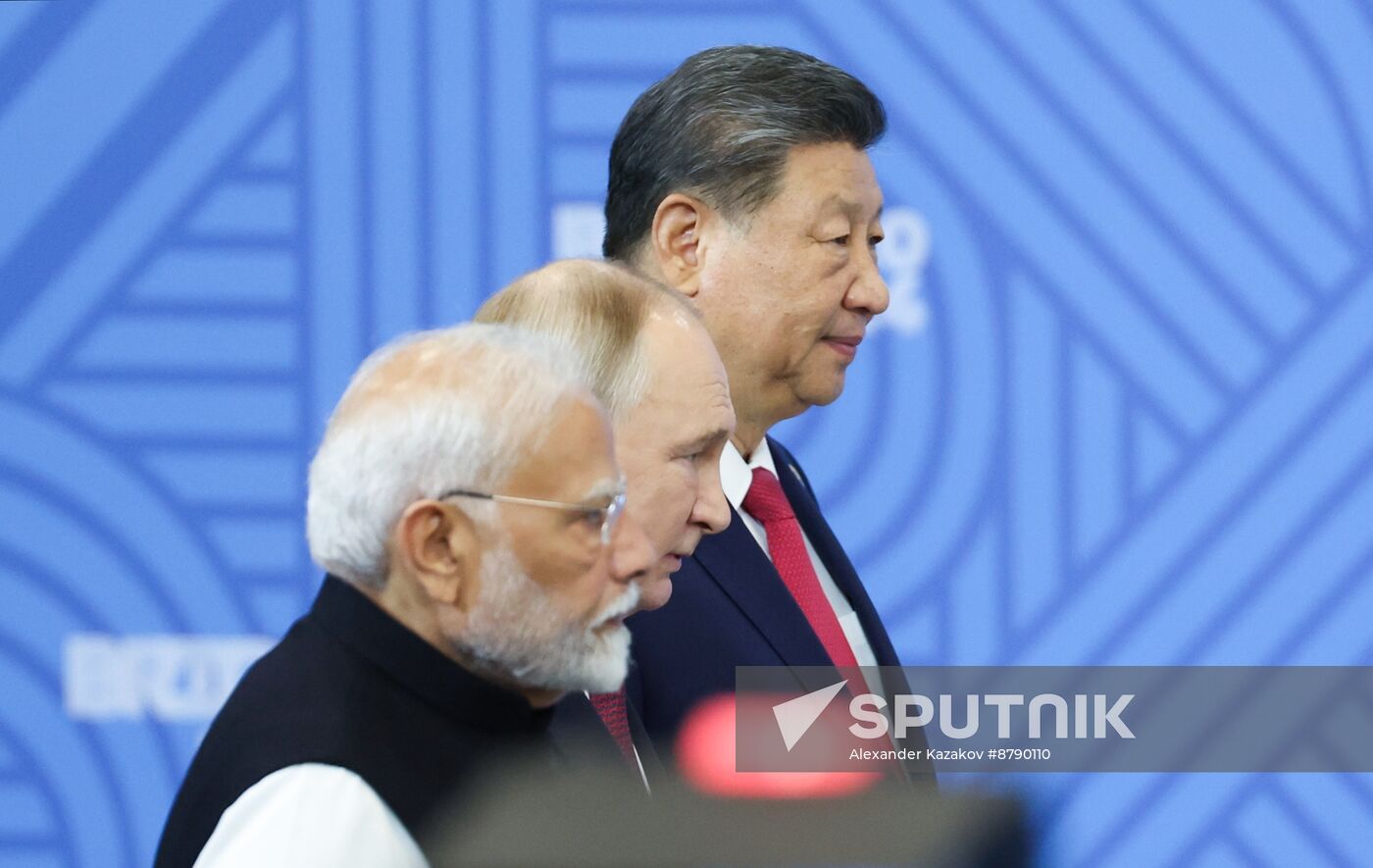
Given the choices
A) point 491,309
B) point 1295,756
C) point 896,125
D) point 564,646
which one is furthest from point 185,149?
point 1295,756

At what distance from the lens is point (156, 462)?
3.61 meters

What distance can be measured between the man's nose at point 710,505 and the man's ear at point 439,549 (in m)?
0.42

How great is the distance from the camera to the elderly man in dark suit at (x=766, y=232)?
7.39ft

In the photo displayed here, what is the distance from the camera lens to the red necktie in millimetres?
2246

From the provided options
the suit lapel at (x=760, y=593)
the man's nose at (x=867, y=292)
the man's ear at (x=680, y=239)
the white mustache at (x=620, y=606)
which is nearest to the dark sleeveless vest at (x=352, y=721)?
the white mustache at (x=620, y=606)

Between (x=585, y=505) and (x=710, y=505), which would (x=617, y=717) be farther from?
(x=585, y=505)

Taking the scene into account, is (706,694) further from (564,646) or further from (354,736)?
(354,736)

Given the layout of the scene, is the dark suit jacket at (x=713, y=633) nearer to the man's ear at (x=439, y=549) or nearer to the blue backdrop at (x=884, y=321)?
the man's ear at (x=439, y=549)

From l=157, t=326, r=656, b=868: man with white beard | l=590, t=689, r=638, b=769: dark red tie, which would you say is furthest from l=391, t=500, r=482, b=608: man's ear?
l=590, t=689, r=638, b=769: dark red tie

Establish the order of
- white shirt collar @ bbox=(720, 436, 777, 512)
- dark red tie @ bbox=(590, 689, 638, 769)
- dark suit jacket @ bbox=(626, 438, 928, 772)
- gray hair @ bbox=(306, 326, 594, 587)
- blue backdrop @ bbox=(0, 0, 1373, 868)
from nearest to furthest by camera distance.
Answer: gray hair @ bbox=(306, 326, 594, 587) < dark red tie @ bbox=(590, 689, 638, 769) < dark suit jacket @ bbox=(626, 438, 928, 772) < white shirt collar @ bbox=(720, 436, 777, 512) < blue backdrop @ bbox=(0, 0, 1373, 868)

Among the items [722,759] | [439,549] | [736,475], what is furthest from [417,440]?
[736,475]

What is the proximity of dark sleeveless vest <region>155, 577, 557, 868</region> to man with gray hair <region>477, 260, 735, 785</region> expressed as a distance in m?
0.27

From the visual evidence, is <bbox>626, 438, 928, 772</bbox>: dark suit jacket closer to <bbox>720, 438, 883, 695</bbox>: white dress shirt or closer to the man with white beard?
<bbox>720, 438, 883, 695</bbox>: white dress shirt

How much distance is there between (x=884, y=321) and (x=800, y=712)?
1.67 meters
